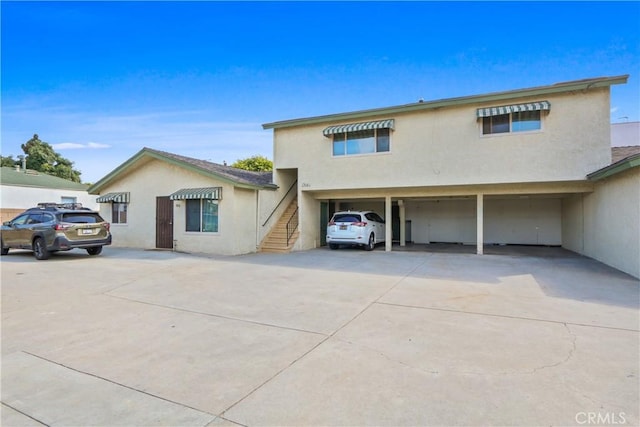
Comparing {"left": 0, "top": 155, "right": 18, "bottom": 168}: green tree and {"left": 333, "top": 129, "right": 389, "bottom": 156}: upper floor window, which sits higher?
{"left": 0, "top": 155, "right": 18, "bottom": 168}: green tree

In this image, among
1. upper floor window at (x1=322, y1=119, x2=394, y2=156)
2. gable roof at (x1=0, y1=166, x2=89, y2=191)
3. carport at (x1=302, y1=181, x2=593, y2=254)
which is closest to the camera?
upper floor window at (x1=322, y1=119, x2=394, y2=156)

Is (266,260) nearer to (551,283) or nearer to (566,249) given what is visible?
(551,283)

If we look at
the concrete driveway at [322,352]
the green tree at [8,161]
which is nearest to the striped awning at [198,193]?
the concrete driveway at [322,352]

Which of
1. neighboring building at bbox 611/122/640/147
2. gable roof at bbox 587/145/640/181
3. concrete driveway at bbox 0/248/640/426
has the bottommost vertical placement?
concrete driveway at bbox 0/248/640/426

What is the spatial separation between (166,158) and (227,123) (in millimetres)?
7690

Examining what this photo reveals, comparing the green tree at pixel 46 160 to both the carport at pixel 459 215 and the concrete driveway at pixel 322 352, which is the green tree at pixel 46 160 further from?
the concrete driveway at pixel 322 352

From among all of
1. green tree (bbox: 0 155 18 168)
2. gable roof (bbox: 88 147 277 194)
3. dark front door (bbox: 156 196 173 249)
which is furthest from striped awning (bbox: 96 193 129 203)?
green tree (bbox: 0 155 18 168)

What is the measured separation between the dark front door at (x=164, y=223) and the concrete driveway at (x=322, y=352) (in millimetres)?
7330

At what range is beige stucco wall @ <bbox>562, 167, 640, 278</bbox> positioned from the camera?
8.46 metres

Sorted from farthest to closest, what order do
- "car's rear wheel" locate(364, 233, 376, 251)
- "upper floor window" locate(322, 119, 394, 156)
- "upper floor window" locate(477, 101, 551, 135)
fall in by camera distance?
"car's rear wheel" locate(364, 233, 376, 251)
"upper floor window" locate(322, 119, 394, 156)
"upper floor window" locate(477, 101, 551, 135)

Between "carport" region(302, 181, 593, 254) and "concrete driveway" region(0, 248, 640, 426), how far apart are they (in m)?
7.84

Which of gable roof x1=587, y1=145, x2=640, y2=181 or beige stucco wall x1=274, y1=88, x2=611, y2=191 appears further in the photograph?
beige stucco wall x1=274, y1=88, x2=611, y2=191

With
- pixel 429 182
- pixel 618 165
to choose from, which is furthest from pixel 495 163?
pixel 618 165

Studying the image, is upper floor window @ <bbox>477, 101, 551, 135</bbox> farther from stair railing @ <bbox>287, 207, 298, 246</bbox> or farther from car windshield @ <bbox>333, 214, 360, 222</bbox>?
stair railing @ <bbox>287, 207, 298, 246</bbox>
